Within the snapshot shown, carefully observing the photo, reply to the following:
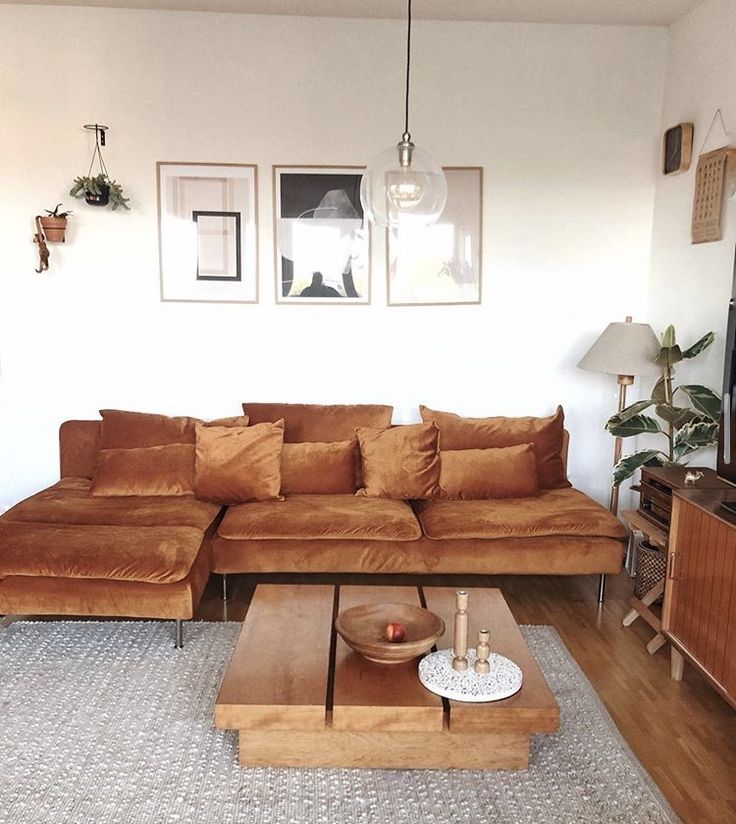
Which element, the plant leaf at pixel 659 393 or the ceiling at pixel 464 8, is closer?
the plant leaf at pixel 659 393

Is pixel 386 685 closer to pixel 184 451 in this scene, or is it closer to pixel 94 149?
pixel 184 451

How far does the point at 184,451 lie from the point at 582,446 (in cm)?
223

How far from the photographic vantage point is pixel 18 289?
4.12 metres

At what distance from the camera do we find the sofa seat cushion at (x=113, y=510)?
328 cm

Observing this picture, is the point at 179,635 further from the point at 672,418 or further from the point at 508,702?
the point at 672,418

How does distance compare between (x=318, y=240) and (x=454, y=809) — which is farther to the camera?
(x=318, y=240)

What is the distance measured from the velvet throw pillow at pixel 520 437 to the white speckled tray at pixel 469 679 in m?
1.68

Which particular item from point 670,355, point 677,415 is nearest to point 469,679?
point 677,415

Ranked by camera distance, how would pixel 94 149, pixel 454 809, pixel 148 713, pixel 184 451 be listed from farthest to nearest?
pixel 94 149, pixel 184 451, pixel 148 713, pixel 454 809

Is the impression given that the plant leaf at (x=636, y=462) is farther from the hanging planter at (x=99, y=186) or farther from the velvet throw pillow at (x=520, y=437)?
the hanging planter at (x=99, y=186)

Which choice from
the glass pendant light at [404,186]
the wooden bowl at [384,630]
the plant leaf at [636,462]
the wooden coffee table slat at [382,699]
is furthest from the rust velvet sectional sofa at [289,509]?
the glass pendant light at [404,186]

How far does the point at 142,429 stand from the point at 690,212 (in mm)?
2934

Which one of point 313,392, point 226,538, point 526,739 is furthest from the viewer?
point 313,392

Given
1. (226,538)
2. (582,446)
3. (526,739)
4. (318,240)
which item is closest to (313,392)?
(318,240)
